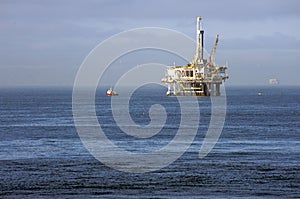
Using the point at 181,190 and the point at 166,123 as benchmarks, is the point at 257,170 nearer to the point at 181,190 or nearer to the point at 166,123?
the point at 181,190

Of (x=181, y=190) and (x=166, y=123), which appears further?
(x=166, y=123)

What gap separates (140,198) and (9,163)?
17.7 metres

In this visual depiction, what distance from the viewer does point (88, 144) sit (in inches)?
2729

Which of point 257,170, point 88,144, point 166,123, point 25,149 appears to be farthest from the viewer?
point 166,123

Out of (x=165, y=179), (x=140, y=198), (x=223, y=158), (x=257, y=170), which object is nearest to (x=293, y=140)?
(x=223, y=158)

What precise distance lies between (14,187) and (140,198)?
9.29 meters

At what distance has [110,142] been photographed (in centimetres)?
7131

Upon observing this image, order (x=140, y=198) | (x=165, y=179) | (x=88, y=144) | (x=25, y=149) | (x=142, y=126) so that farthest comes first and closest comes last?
(x=142, y=126), (x=88, y=144), (x=25, y=149), (x=165, y=179), (x=140, y=198)

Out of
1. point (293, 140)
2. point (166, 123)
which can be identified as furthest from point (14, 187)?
Result: point (166, 123)

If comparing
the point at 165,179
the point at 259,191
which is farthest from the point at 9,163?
the point at 259,191

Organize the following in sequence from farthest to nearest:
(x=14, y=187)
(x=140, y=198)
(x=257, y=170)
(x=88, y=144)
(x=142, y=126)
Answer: (x=142, y=126) → (x=88, y=144) → (x=257, y=170) → (x=14, y=187) → (x=140, y=198)

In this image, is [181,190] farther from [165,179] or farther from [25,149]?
[25,149]

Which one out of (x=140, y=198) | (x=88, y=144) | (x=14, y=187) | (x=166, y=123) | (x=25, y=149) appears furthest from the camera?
(x=166, y=123)

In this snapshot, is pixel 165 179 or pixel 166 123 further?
pixel 166 123
